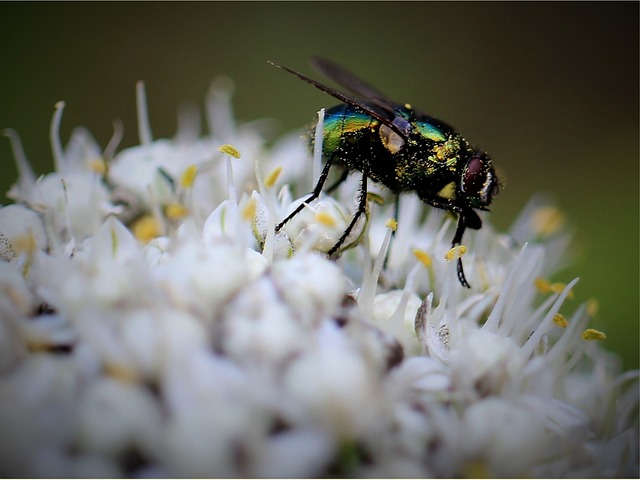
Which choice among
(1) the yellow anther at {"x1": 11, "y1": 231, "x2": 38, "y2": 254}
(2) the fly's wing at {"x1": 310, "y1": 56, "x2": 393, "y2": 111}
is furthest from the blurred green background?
(1) the yellow anther at {"x1": 11, "y1": 231, "x2": 38, "y2": 254}

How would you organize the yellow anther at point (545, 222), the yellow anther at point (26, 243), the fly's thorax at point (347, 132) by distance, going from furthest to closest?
the yellow anther at point (545, 222), the fly's thorax at point (347, 132), the yellow anther at point (26, 243)

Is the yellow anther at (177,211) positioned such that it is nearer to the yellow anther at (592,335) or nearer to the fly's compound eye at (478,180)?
the fly's compound eye at (478,180)

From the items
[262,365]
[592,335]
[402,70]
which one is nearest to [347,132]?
[592,335]

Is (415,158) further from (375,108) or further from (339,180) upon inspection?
(339,180)

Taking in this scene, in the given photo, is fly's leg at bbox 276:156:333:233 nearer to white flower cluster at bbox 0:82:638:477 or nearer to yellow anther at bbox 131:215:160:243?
white flower cluster at bbox 0:82:638:477

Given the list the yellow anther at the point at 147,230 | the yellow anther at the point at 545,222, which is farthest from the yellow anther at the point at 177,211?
the yellow anther at the point at 545,222

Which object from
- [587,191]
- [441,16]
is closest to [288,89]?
[441,16]
